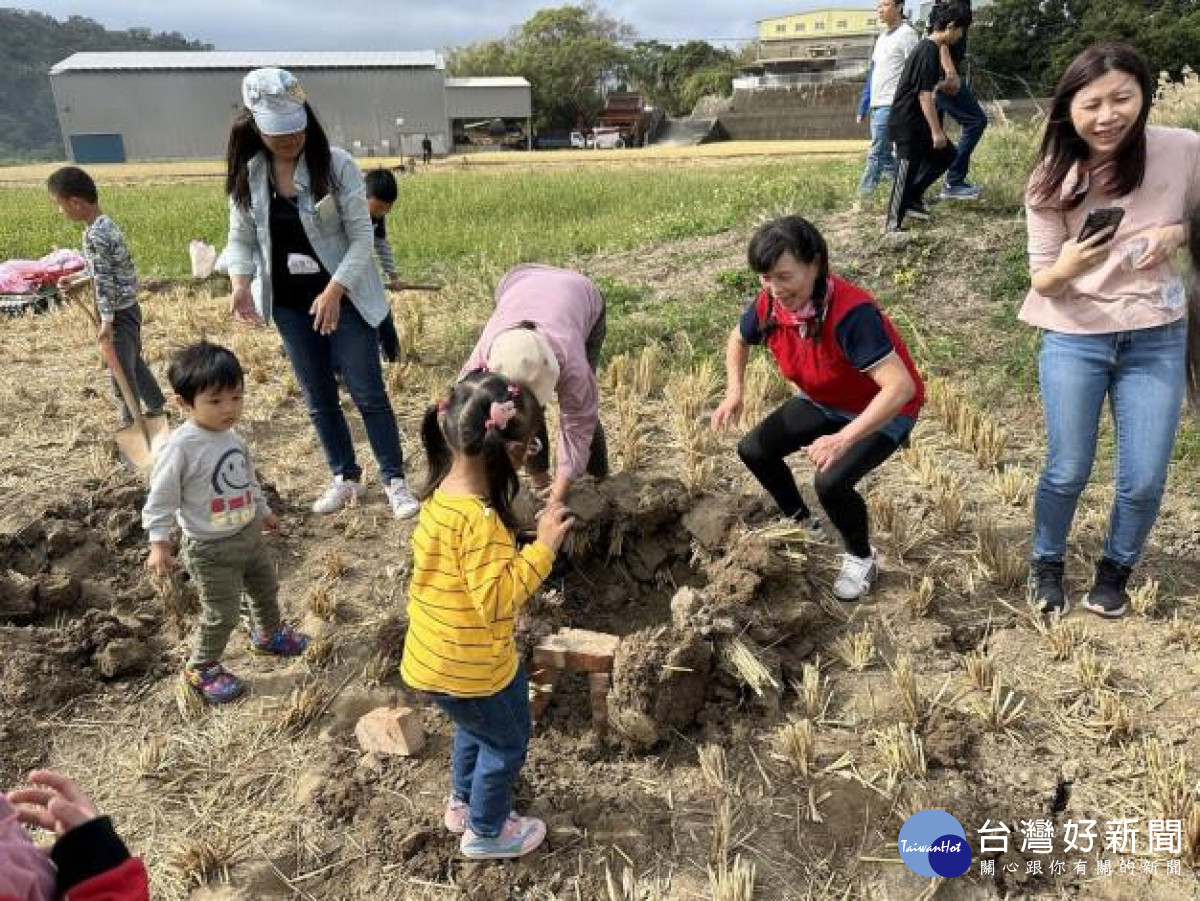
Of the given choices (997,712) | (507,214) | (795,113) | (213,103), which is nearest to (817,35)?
(795,113)

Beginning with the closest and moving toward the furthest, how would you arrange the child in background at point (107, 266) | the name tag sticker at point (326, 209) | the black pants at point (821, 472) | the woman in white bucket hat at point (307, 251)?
the black pants at point (821, 472)
the woman in white bucket hat at point (307, 251)
the name tag sticker at point (326, 209)
the child in background at point (107, 266)

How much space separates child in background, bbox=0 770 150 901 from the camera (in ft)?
4.47

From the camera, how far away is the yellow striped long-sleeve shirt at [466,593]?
212cm

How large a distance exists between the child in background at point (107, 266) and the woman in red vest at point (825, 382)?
11.8 feet

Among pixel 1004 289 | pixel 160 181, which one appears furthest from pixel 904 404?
pixel 160 181

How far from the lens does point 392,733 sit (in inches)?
110

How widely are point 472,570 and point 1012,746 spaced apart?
183 cm

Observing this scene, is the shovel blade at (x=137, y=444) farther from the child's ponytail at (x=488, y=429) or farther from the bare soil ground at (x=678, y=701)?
the child's ponytail at (x=488, y=429)

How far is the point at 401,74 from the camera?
5222 cm

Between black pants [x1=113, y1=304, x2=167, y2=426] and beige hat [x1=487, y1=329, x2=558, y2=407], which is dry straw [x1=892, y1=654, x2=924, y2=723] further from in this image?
→ black pants [x1=113, y1=304, x2=167, y2=426]

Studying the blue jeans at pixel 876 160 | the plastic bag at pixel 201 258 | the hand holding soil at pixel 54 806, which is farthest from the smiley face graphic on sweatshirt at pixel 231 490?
the blue jeans at pixel 876 160

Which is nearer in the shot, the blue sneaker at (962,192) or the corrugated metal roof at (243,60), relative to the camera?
the blue sneaker at (962,192)

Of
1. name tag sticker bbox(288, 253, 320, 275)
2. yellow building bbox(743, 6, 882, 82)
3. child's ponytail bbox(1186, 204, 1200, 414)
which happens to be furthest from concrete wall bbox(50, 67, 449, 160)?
child's ponytail bbox(1186, 204, 1200, 414)

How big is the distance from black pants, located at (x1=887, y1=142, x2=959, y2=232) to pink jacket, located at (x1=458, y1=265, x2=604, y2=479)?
377cm
